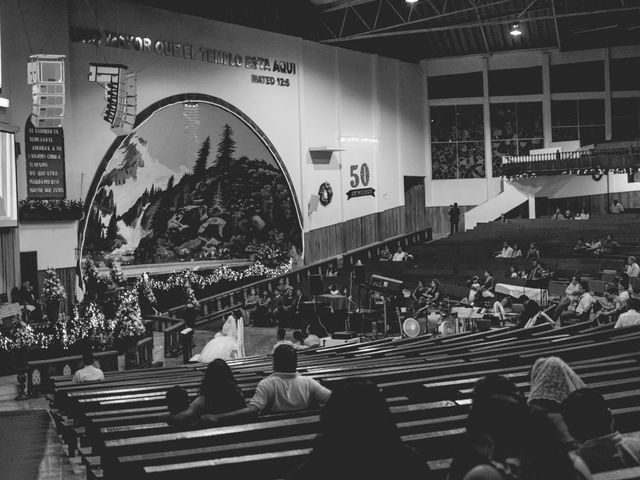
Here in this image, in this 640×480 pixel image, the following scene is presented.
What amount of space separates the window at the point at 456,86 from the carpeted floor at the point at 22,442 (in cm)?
2176

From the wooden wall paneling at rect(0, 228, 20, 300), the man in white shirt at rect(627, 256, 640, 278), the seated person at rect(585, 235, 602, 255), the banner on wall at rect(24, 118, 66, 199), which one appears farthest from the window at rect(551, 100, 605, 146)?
the wooden wall paneling at rect(0, 228, 20, 300)

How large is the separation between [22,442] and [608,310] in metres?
8.06

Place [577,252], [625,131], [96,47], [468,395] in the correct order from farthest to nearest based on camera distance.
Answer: [625,131] < [577,252] < [96,47] < [468,395]

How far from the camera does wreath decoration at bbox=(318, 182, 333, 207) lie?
971 inches

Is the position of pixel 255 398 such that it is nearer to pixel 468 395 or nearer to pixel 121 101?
pixel 468 395

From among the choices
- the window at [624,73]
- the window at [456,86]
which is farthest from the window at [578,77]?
the window at [456,86]

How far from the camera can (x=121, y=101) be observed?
47.5ft

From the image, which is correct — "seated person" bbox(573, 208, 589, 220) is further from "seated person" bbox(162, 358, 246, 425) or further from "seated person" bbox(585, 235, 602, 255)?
"seated person" bbox(162, 358, 246, 425)

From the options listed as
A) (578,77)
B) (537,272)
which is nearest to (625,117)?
(578,77)

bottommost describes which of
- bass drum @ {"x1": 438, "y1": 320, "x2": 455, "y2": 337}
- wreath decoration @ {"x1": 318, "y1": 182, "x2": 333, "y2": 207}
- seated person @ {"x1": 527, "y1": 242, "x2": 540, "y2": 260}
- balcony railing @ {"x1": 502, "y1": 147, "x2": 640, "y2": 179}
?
bass drum @ {"x1": 438, "y1": 320, "x2": 455, "y2": 337}

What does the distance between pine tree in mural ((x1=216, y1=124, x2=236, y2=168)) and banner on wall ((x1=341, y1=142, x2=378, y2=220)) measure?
4698 millimetres

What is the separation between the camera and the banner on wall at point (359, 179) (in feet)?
84.3

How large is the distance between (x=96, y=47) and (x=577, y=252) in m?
12.0

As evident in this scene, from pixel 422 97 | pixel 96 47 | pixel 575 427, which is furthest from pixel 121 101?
pixel 422 97
